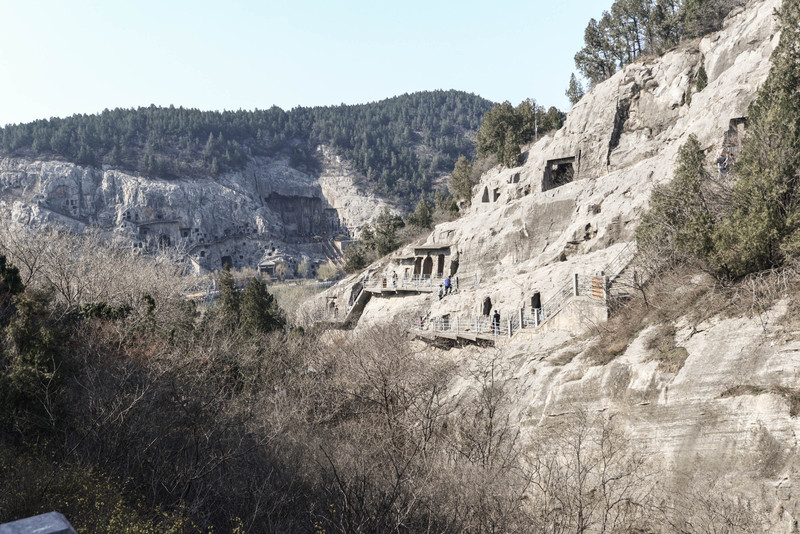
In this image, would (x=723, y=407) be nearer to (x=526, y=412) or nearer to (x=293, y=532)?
(x=526, y=412)

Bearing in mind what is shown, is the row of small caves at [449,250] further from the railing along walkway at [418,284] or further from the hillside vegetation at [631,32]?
the hillside vegetation at [631,32]

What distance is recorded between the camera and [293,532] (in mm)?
14641

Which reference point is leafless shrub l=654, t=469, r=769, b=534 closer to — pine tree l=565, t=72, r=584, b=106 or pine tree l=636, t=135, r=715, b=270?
pine tree l=636, t=135, r=715, b=270

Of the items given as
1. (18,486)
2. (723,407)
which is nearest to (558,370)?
(723,407)

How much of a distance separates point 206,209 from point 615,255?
15249cm

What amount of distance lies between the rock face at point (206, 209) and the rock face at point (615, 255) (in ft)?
344

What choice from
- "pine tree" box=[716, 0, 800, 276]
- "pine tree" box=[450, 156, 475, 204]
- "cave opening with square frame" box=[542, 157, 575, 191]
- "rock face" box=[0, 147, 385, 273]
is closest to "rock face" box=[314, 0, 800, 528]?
"cave opening with square frame" box=[542, 157, 575, 191]

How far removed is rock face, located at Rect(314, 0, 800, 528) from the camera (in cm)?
1365

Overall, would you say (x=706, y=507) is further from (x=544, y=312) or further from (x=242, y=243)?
(x=242, y=243)

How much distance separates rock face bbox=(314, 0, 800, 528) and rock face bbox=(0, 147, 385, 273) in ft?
344

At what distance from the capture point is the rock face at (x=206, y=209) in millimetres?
146875

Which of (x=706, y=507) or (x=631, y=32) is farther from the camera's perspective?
(x=631, y=32)

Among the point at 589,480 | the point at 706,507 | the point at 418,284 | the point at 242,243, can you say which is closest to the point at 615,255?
the point at 589,480

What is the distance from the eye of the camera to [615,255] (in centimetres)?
2714
